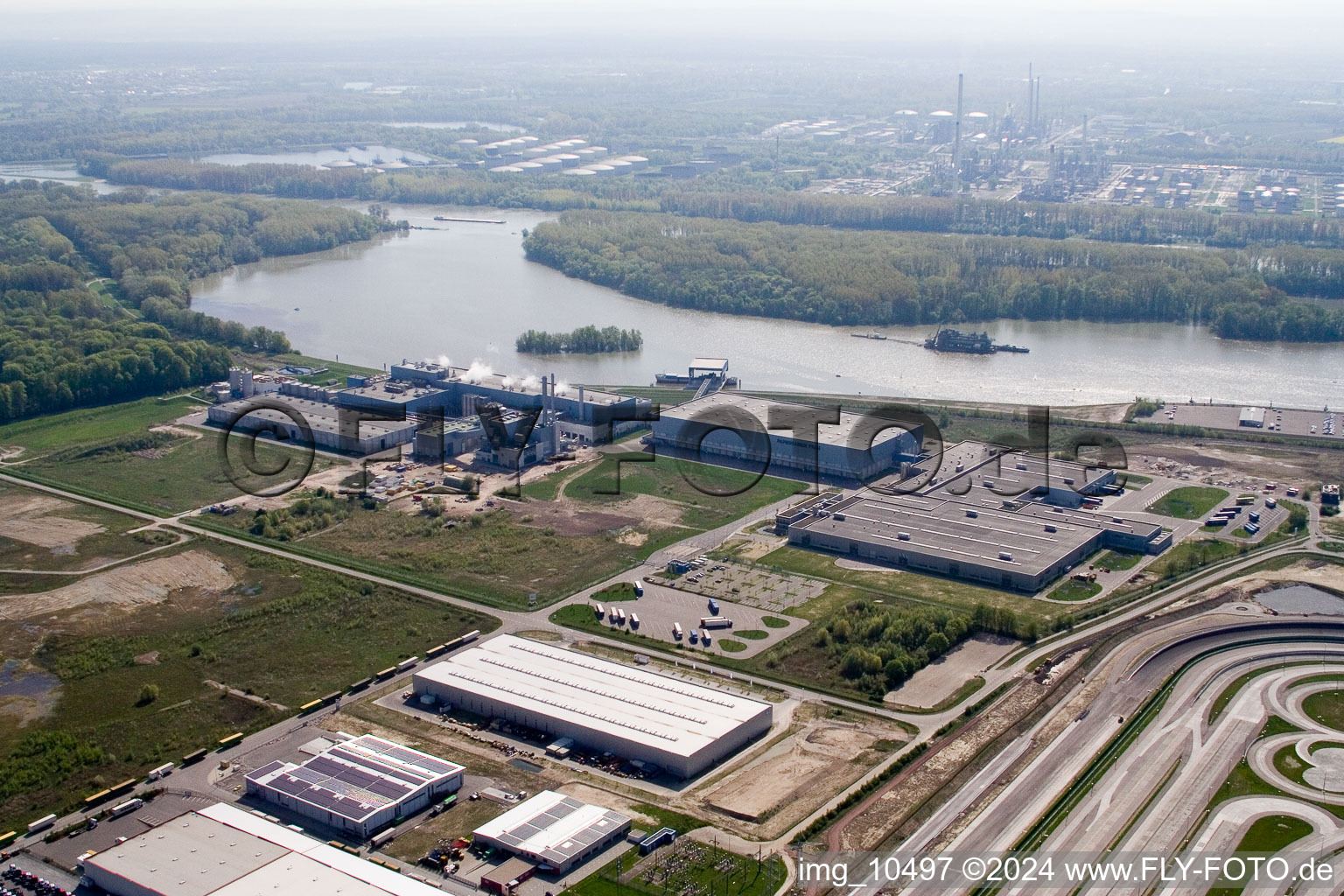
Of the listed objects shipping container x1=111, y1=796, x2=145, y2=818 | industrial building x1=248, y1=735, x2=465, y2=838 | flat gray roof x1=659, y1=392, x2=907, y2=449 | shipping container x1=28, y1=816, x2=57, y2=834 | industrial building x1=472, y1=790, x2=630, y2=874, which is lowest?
shipping container x1=28, y1=816, x2=57, y2=834

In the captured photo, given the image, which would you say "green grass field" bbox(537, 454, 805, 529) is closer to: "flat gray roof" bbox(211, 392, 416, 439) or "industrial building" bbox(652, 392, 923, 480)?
"industrial building" bbox(652, 392, 923, 480)

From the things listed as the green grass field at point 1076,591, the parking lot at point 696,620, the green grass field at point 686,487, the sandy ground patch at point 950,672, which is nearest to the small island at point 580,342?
the green grass field at point 686,487

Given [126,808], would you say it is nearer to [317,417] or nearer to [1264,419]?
[317,417]

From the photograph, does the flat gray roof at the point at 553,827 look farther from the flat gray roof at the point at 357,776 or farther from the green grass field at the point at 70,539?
the green grass field at the point at 70,539

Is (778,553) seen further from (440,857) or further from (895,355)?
(895,355)

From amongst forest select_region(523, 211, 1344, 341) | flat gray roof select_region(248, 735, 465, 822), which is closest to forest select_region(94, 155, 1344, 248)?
forest select_region(523, 211, 1344, 341)

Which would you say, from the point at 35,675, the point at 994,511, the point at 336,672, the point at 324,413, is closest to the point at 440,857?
the point at 336,672
